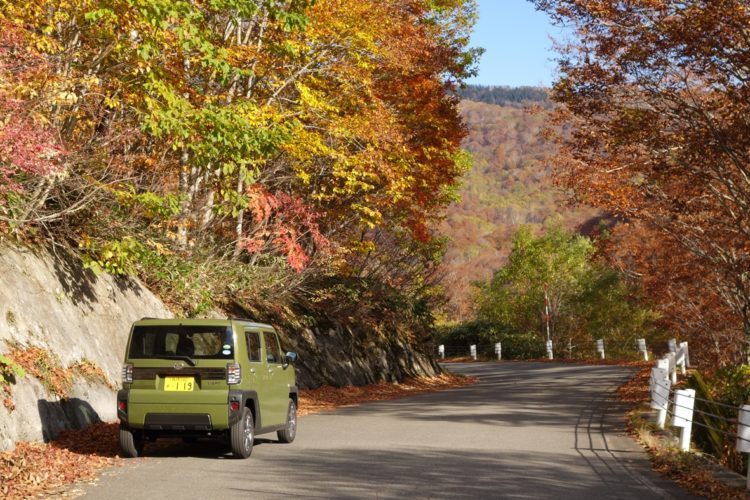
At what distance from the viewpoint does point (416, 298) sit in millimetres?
34969

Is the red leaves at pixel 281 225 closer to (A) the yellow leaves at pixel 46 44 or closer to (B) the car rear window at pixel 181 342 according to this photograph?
(A) the yellow leaves at pixel 46 44

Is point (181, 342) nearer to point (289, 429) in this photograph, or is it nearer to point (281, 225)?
point (289, 429)

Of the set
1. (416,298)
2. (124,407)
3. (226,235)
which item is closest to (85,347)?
(124,407)

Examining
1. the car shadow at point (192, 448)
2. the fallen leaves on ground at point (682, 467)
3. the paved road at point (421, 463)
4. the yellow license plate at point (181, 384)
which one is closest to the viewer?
the paved road at point (421, 463)

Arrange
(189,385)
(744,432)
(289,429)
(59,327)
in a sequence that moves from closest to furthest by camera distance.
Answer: (744,432) < (189,385) < (289,429) < (59,327)

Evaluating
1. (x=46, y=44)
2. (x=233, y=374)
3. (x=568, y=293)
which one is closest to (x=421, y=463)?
(x=233, y=374)

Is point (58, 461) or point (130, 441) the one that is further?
point (130, 441)

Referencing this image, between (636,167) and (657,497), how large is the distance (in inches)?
561

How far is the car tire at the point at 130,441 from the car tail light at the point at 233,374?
140 centimetres

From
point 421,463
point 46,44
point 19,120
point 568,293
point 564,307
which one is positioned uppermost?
point 46,44

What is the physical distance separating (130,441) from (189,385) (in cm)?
109

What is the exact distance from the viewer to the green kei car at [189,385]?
36.3 feet

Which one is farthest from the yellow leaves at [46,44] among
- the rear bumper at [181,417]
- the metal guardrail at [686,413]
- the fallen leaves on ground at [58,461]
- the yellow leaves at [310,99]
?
the metal guardrail at [686,413]

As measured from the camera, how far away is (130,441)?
11344 millimetres
